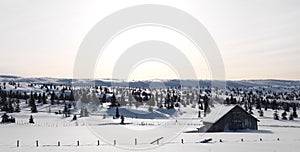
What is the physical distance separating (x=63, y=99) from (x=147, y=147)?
74878 mm

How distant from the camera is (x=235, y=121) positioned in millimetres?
52781

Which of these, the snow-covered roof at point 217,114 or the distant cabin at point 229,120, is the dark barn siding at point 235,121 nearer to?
the distant cabin at point 229,120

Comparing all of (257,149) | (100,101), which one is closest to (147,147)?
(257,149)

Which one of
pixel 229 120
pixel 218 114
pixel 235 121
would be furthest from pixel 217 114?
pixel 235 121

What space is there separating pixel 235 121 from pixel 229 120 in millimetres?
1090

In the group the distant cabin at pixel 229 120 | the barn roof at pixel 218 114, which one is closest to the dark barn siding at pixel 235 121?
the distant cabin at pixel 229 120

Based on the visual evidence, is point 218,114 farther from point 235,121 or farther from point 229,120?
point 235,121

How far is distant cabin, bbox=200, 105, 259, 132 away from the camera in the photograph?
50781 mm

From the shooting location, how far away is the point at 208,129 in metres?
50.2

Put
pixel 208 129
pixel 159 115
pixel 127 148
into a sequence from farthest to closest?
1. pixel 159 115
2. pixel 208 129
3. pixel 127 148

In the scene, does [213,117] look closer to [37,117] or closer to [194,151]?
[194,151]

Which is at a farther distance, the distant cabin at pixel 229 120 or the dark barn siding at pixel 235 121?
the dark barn siding at pixel 235 121

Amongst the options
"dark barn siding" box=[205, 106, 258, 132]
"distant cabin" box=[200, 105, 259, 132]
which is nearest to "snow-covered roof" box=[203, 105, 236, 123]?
"distant cabin" box=[200, 105, 259, 132]

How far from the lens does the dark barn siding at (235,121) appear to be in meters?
51.4
